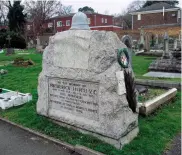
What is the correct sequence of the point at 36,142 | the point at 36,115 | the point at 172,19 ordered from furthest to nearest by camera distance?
the point at 172,19
the point at 36,115
the point at 36,142

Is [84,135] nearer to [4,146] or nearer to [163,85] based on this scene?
[4,146]

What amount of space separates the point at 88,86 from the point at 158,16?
4484 cm

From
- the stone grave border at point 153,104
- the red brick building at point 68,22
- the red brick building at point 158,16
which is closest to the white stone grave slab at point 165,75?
the stone grave border at point 153,104

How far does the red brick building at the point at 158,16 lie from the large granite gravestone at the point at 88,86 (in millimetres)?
41406

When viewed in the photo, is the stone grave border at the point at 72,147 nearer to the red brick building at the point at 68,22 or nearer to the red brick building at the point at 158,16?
the red brick building at the point at 158,16

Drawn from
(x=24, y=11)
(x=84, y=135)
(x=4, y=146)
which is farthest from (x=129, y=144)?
(x=24, y=11)

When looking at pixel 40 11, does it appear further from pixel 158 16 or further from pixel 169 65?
pixel 169 65

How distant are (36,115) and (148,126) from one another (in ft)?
9.23

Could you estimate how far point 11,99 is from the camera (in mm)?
7039

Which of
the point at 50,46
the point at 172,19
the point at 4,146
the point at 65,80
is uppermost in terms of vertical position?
the point at 172,19

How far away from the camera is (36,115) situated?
5953mm

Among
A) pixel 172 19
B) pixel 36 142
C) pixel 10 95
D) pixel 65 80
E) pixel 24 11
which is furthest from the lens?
pixel 24 11

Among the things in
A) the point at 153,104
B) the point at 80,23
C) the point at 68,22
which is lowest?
the point at 153,104

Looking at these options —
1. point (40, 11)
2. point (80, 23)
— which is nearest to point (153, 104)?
point (80, 23)
